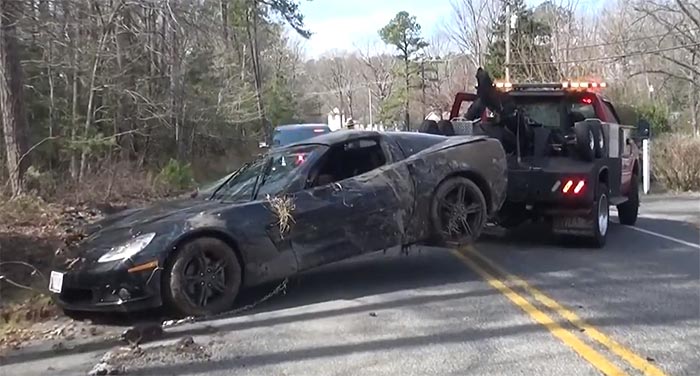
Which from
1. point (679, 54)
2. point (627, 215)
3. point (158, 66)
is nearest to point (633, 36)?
point (679, 54)

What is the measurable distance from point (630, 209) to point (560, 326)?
23.6 ft

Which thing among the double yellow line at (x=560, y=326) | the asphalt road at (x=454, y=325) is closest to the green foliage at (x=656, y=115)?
the asphalt road at (x=454, y=325)

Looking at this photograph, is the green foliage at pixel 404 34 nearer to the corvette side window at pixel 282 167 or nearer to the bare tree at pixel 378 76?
the bare tree at pixel 378 76

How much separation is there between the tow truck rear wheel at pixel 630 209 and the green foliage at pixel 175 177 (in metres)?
12.3

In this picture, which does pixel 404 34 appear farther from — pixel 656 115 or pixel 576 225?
pixel 576 225

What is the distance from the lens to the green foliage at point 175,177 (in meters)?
21.9

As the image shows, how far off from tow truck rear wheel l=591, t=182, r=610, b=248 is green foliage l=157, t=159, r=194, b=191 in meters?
13.4

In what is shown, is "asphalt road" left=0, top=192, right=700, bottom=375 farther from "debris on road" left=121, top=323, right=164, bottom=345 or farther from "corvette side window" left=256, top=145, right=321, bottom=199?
"corvette side window" left=256, top=145, right=321, bottom=199

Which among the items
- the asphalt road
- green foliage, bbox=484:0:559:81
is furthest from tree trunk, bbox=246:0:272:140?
the asphalt road

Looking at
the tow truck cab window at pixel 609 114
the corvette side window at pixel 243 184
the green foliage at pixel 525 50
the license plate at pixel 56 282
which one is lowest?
the license plate at pixel 56 282

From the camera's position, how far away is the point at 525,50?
1526 inches

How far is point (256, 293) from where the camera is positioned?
7.88 metres

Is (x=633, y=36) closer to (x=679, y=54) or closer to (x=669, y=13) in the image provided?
(x=679, y=54)

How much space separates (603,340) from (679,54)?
1469 inches
